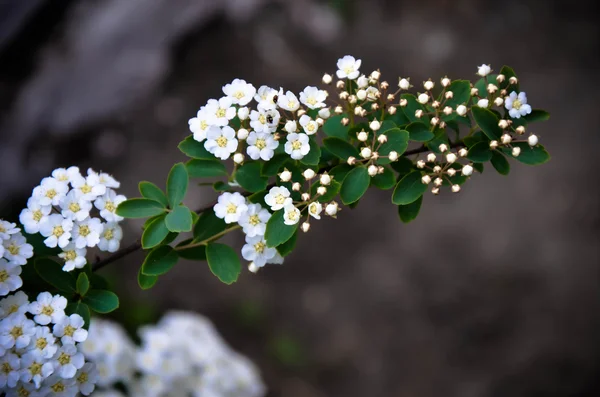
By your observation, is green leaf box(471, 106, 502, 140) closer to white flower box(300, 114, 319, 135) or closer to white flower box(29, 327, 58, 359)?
white flower box(300, 114, 319, 135)

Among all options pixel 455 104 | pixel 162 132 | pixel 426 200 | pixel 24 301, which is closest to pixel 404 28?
pixel 426 200

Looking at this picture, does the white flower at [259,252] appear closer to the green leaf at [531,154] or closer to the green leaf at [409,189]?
the green leaf at [409,189]

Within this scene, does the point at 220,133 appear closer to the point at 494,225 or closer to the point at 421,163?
the point at 421,163

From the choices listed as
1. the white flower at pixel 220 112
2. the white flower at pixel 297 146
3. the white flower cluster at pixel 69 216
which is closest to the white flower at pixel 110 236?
the white flower cluster at pixel 69 216

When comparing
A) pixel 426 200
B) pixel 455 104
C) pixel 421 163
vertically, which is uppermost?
pixel 455 104

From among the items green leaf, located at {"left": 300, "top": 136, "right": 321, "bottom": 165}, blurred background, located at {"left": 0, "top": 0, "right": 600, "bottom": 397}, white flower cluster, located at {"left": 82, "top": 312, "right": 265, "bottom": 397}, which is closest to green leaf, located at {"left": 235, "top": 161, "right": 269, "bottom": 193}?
green leaf, located at {"left": 300, "top": 136, "right": 321, "bottom": 165}

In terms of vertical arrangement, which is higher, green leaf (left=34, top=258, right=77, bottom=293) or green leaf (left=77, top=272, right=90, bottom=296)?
green leaf (left=77, top=272, right=90, bottom=296)
